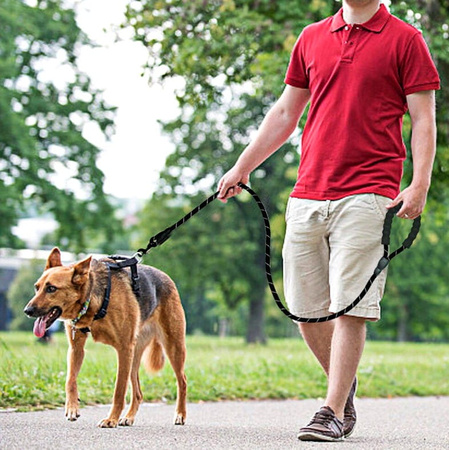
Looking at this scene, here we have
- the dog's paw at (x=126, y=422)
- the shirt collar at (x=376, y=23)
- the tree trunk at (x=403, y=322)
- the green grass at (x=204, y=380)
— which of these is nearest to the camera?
Answer: the shirt collar at (x=376, y=23)

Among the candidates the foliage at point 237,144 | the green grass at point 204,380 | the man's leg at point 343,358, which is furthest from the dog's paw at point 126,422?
the foliage at point 237,144

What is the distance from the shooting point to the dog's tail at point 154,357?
6.21 meters

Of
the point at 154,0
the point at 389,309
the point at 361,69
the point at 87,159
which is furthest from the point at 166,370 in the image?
the point at 389,309

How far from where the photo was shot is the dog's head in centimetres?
524

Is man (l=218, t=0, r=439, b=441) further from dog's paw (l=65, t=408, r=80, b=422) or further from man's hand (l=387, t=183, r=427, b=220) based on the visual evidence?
dog's paw (l=65, t=408, r=80, b=422)

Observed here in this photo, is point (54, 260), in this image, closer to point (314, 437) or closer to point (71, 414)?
point (71, 414)

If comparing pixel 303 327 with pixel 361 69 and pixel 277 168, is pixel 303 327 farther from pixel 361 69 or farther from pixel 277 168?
pixel 277 168

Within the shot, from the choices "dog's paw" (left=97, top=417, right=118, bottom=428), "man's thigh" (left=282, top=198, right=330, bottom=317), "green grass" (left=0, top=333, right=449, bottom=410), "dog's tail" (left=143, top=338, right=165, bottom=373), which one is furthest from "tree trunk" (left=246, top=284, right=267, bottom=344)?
"man's thigh" (left=282, top=198, right=330, bottom=317)

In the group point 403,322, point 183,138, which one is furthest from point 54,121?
point 403,322

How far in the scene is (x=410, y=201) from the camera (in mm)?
4820

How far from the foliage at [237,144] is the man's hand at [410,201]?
776 centimetres

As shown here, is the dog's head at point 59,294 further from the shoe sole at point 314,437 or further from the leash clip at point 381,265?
the leash clip at point 381,265

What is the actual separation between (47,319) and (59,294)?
0.49 ft

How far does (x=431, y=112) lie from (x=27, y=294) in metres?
35.7
